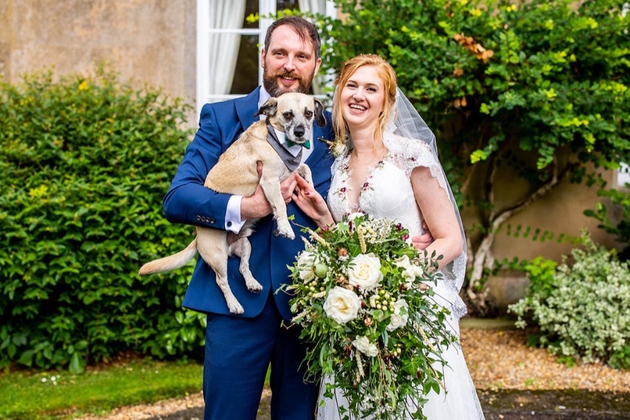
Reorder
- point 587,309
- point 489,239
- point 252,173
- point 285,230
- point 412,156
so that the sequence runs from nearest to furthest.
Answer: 1. point 285,230
2. point 252,173
3. point 412,156
4. point 587,309
5. point 489,239

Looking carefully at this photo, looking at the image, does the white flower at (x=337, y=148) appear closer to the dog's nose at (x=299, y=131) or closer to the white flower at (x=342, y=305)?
the dog's nose at (x=299, y=131)

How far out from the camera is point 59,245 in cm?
535

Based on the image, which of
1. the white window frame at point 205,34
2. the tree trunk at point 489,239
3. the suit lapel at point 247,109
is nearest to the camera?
the suit lapel at point 247,109

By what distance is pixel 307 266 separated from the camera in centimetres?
278

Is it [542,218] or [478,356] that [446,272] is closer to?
[478,356]

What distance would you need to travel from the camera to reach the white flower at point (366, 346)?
270 centimetres

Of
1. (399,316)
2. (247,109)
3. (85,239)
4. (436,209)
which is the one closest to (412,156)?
(436,209)

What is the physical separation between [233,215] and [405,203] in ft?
2.83

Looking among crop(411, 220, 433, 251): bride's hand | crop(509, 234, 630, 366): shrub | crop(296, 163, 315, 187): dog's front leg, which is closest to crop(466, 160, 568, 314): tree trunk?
crop(509, 234, 630, 366): shrub

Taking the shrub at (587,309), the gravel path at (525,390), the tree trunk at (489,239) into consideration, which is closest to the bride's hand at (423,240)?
the gravel path at (525,390)

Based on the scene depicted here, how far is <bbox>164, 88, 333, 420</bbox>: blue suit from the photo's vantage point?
118 inches

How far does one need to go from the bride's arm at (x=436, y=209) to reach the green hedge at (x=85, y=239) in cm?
272

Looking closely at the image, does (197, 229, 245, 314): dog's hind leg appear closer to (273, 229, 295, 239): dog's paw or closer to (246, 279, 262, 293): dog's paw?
(246, 279, 262, 293): dog's paw

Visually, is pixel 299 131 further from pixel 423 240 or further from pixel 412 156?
pixel 423 240
